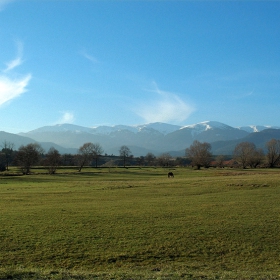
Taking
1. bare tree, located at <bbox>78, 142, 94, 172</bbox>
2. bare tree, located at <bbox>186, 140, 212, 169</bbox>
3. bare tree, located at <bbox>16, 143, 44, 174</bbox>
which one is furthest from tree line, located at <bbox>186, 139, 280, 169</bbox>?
bare tree, located at <bbox>16, 143, 44, 174</bbox>

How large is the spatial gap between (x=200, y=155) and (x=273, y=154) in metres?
33.6

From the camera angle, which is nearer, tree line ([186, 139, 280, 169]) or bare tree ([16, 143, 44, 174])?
bare tree ([16, 143, 44, 174])

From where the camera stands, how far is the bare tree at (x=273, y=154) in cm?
13812

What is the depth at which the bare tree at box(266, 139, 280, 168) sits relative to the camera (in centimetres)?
13812

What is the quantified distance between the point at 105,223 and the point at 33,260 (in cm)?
615

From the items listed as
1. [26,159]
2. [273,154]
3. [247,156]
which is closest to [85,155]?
[26,159]

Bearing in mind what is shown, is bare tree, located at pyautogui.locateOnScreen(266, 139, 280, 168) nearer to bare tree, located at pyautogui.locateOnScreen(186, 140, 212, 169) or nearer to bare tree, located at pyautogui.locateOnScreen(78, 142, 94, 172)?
bare tree, located at pyautogui.locateOnScreen(186, 140, 212, 169)

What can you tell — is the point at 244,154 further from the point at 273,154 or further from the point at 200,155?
the point at 200,155

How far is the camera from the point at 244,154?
142 meters

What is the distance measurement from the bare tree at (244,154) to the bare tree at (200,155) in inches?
524

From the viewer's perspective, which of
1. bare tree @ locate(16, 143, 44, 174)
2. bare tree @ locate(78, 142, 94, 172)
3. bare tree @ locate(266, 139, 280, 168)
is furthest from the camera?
bare tree @ locate(266, 139, 280, 168)

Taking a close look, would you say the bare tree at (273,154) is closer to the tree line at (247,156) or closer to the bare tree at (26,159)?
the tree line at (247,156)

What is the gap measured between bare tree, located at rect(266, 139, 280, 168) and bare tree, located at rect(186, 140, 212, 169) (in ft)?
87.6

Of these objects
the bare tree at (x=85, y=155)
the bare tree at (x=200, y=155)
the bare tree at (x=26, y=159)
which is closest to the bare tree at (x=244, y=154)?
the bare tree at (x=200, y=155)
